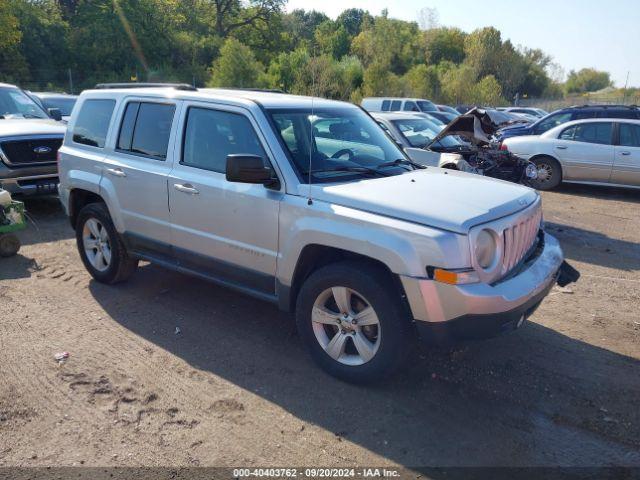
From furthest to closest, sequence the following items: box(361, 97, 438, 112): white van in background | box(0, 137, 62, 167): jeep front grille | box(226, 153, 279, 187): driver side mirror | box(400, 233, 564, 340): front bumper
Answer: box(361, 97, 438, 112): white van in background, box(0, 137, 62, 167): jeep front grille, box(226, 153, 279, 187): driver side mirror, box(400, 233, 564, 340): front bumper

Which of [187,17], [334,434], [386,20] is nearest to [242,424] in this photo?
[334,434]

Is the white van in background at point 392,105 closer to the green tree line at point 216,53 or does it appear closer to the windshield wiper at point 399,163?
the green tree line at point 216,53

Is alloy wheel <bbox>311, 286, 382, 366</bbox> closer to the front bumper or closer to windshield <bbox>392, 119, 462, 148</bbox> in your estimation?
the front bumper

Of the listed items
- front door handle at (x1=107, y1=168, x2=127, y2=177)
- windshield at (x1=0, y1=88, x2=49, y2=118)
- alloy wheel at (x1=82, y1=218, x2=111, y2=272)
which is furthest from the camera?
windshield at (x1=0, y1=88, x2=49, y2=118)

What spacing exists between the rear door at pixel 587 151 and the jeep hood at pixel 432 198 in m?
8.06

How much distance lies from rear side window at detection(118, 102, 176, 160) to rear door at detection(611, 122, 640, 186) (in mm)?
9648

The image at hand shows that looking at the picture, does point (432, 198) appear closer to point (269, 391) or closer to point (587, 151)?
point (269, 391)

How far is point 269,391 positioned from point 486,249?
70.0 inches

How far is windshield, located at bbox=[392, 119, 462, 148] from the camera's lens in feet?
31.4

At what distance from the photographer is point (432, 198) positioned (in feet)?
12.6

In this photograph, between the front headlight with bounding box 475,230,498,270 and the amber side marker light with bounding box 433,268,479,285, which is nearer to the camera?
the amber side marker light with bounding box 433,268,479,285

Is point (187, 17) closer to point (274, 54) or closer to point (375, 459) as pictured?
point (274, 54)

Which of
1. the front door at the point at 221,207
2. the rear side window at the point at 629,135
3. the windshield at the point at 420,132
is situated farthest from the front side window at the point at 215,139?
the rear side window at the point at 629,135

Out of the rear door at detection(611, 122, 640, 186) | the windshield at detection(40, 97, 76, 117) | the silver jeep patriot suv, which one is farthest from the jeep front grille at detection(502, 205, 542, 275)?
the windshield at detection(40, 97, 76, 117)
